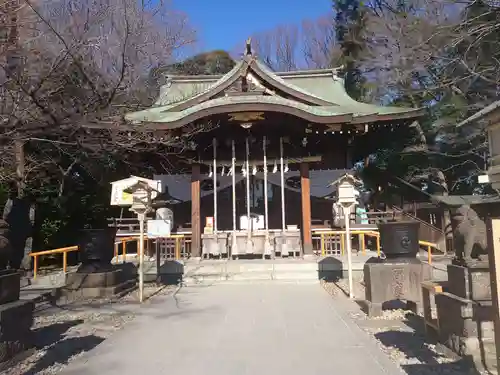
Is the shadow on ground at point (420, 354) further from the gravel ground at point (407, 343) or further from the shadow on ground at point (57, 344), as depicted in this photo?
the shadow on ground at point (57, 344)

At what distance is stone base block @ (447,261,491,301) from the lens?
469cm

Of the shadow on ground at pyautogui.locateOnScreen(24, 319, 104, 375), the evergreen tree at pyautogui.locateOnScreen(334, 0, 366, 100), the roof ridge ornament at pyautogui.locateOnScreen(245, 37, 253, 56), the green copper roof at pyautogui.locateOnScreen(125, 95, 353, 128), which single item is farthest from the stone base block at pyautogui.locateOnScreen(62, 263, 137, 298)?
the evergreen tree at pyautogui.locateOnScreen(334, 0, 366, 100)

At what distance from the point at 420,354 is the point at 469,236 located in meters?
1.54

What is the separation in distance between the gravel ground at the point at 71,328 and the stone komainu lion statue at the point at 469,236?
16.1 feet

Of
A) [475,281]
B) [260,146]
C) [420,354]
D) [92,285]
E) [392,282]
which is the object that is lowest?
[420,354]

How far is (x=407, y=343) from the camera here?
210 inches

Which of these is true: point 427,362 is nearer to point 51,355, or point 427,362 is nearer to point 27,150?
point 51,355

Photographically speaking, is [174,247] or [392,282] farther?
[174,247]

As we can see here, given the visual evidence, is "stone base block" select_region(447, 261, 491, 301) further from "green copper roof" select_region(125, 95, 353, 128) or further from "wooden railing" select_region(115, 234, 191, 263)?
"wooden railing" select_region(115, 234, 191, 263)

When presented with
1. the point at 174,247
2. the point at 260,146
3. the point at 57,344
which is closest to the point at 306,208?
the point at 260,146

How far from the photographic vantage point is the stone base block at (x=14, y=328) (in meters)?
4.66

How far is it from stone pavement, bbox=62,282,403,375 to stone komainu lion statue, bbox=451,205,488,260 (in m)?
1.63

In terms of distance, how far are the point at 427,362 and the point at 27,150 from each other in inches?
516

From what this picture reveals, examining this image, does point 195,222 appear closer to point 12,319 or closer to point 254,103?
point 254,103
